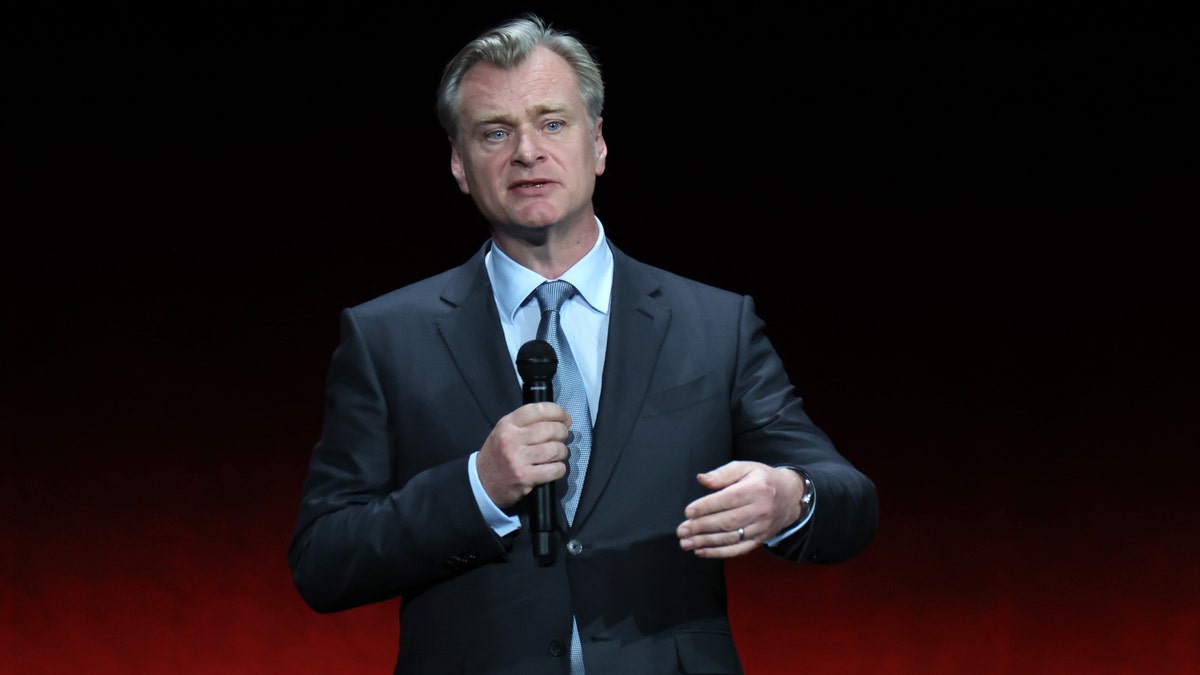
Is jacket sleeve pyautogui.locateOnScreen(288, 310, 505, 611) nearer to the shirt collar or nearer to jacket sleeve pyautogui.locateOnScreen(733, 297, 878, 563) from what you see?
the shirt collar

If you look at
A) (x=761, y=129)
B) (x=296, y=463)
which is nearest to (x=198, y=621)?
(x=296, y=463)

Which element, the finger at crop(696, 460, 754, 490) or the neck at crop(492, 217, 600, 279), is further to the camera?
the neck at crop(492, 217, 600, 279)

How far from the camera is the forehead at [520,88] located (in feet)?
6.48

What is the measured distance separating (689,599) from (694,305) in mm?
412

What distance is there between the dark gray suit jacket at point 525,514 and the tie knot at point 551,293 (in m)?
0.07

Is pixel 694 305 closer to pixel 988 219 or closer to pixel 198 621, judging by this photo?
pixel 988 219

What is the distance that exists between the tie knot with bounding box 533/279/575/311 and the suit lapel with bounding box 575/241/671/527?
7cm

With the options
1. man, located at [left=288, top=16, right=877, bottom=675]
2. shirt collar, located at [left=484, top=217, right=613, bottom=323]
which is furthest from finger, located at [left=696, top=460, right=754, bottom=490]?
shirt collar, located at [left=484, top=217, right=613, bottom=323]

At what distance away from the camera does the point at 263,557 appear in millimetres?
3354

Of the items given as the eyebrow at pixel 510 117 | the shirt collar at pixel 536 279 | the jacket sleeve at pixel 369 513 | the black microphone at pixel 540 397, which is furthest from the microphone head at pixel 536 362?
the eyebrow at pixel 510 117

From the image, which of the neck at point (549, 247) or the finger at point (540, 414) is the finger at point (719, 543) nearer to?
the finger at point (540, 414)

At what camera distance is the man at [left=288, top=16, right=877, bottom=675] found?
5.74 feet

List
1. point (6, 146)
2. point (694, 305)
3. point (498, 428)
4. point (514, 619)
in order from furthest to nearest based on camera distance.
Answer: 1. point (6, 146)
2. point (694, 305)
3. point (514, 619)
4. point (498, 428)

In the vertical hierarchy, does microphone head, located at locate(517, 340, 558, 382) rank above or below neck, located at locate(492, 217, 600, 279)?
below
